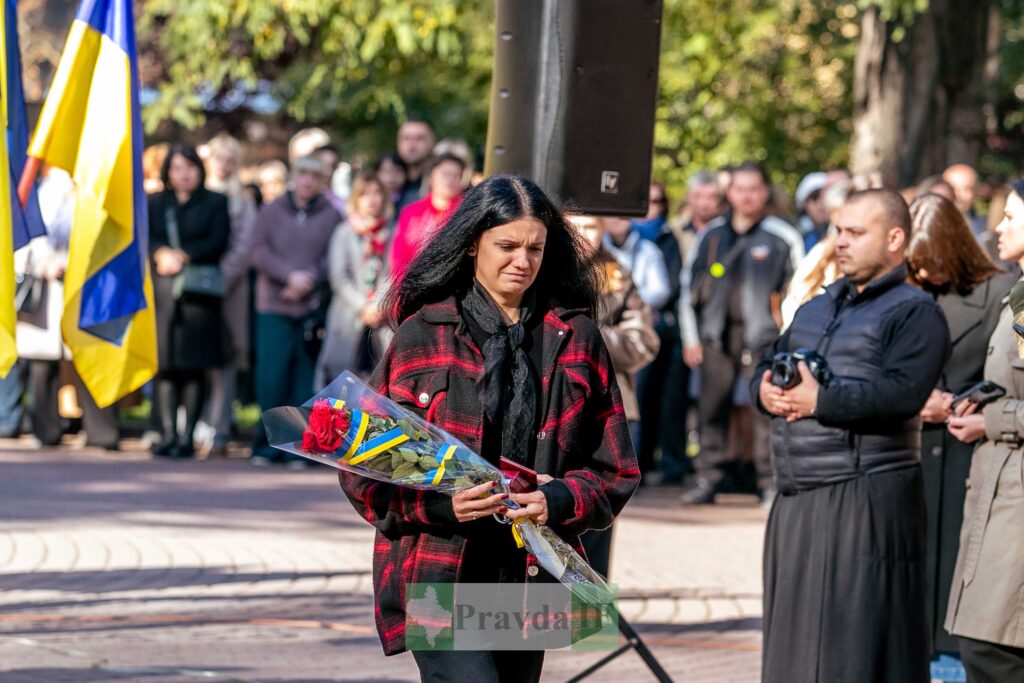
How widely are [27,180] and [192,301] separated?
600cm

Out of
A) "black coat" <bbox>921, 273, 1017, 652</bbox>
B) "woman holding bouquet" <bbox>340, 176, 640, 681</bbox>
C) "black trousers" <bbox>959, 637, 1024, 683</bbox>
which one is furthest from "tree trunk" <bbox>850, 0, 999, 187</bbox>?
"woman holding bouquet" <bbox>340, 176, 640, 681</bbox>

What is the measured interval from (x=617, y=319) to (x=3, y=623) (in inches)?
117

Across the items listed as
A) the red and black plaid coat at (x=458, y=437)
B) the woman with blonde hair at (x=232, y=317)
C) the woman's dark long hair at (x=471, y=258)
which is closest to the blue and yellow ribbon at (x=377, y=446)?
the red and black plaid coat at (x=458, y=437)

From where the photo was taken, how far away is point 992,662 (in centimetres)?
595

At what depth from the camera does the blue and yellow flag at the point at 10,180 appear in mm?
6508

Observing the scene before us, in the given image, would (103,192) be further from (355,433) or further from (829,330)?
(355,433)

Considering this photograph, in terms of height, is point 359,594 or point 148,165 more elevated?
point 148,165

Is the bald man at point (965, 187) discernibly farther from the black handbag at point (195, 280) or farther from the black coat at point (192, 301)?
the black handbag at point (195, 280)

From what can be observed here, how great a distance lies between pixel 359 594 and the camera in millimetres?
8789

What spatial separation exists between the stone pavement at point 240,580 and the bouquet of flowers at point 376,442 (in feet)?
9.36

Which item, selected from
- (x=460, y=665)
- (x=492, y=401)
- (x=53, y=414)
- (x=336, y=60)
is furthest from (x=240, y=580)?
(x=336, y=60)

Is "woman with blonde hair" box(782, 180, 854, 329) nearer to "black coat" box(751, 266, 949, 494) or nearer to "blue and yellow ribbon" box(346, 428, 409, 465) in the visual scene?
"black coat" box(751, 266, 949, 494)

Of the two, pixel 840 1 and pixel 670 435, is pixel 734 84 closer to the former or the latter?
pixel 840 1

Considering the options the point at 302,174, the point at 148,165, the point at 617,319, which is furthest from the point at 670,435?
the point at 617,319
